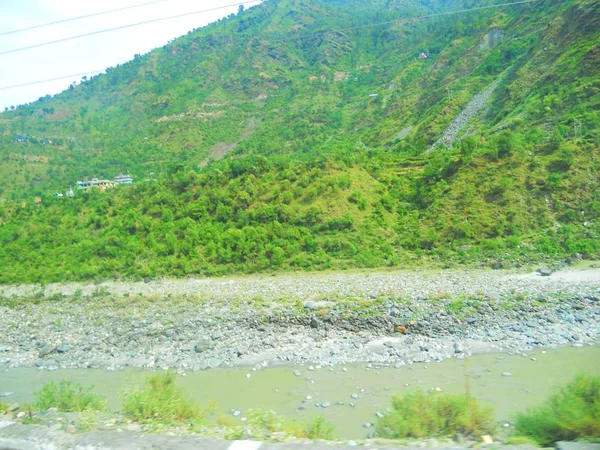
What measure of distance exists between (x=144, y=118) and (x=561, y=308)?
7368cm

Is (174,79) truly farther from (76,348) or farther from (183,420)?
(183,420)

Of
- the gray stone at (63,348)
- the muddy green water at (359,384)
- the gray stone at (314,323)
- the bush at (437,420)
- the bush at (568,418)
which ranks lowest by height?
the muddy green water at (359,384)

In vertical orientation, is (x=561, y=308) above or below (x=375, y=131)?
below

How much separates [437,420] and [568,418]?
121 centimetres

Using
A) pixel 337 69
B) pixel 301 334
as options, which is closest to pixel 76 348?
pixel 301 334

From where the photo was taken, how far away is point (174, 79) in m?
86.5

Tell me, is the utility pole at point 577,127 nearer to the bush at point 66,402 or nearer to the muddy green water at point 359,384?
the muddy green water at point 359,384

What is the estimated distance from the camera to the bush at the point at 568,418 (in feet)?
12.7

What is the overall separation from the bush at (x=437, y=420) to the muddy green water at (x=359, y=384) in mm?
2232

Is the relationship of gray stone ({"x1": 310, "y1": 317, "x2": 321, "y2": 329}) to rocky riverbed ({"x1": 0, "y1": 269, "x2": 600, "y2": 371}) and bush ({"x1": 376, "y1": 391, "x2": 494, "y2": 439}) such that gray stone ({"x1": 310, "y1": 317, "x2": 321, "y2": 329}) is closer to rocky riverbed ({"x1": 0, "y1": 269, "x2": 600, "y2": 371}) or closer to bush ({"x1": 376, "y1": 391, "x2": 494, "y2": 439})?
rocky riverbed ({"x1": 0, "y1": 269, "x2": 600, "y2": 371})

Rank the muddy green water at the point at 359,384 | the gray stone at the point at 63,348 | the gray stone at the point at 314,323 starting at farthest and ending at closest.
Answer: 1. the gray stone at the point at 63,348
2. the gray stone at the point at 314,323
3. the muddy green water at the point at 359,384

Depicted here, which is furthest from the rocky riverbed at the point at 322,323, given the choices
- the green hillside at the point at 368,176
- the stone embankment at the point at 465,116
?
the stone embankment at the point at 465,116

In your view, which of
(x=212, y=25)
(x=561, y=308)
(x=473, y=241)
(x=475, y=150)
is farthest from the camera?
(x=212, y=25)

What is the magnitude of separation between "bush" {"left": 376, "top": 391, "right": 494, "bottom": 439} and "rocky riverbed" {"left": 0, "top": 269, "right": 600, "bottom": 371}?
4.78 meters
